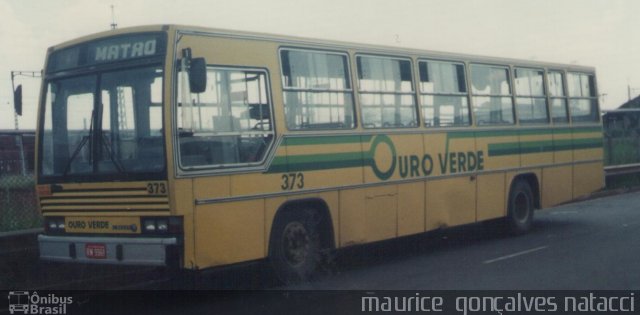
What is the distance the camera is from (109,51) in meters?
10.6

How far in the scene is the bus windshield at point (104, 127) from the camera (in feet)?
33.0

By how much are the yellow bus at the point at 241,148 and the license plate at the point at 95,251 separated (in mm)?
18

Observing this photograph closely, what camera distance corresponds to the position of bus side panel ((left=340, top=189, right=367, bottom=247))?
12.2 metres

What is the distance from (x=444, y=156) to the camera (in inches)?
560

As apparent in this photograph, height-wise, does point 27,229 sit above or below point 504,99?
below

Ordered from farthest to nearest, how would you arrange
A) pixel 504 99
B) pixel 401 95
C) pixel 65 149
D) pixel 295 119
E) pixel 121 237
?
pixel 504 99 < pixel 401 95 < pixel 295 119 < pixel 65 149 < pixel 121 237

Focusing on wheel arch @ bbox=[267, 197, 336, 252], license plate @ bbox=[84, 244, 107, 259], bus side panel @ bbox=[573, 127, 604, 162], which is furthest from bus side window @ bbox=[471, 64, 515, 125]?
license plate @ bbox=[84, 244, 107, 259]

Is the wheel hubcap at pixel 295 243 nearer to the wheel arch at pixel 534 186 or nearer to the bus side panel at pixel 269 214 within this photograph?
the bus side panel at pixel 269 214

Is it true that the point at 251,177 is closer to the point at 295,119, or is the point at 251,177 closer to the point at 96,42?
the point at 295,119

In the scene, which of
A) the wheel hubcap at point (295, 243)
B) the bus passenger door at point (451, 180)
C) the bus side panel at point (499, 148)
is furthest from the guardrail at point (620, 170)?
the wheel hubcap at point (295, 243)

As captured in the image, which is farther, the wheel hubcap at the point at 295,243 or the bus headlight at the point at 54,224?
the wheel hubcap at the point at 295,243

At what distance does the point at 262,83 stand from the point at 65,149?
2.34 meters

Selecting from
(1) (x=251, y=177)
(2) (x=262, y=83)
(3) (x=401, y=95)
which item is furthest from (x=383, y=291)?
(3) (x=401, y=95)

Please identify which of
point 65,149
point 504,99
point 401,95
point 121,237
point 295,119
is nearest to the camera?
point 121,237
